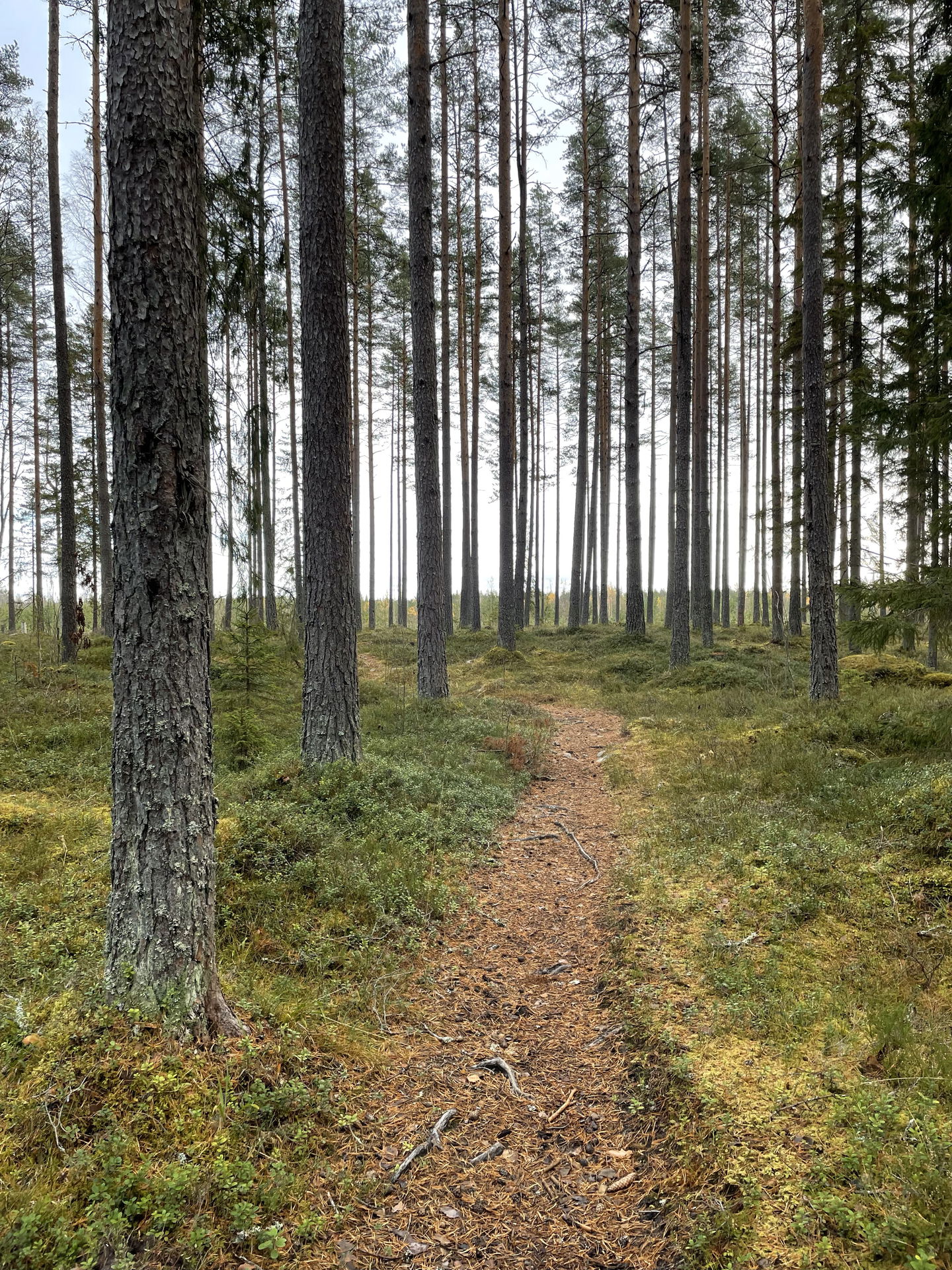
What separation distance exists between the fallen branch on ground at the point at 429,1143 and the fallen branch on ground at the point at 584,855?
9.04 ft

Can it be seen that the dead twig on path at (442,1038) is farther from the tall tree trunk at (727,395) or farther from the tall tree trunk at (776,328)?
the tall tree trunk at (727,395)

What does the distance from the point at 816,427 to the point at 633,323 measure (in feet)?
28.5

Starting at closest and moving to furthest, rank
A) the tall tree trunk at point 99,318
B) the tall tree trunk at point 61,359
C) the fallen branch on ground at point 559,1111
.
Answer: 1. the fallen branch on ground at point 559,1111
2. the tall tree trunk at point 61,359
3. the tall tree trunk at point 99,318

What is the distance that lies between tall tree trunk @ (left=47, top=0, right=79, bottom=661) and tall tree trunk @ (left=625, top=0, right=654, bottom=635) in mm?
11974

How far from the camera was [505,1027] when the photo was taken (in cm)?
399

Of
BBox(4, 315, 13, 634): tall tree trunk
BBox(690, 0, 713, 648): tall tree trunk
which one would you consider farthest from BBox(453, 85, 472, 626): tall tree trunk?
BBox(4, 315, 13, 634): tall tree trunk

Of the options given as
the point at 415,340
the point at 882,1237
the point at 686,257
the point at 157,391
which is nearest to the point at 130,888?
the point at 157,391

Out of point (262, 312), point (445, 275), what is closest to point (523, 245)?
point (445, 275)

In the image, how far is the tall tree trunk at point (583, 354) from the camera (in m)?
19.2

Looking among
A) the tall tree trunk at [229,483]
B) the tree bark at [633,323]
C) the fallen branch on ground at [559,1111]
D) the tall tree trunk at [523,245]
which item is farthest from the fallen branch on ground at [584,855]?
the tall tree trunk at [523,245]

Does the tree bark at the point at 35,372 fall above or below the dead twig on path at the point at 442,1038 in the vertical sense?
above

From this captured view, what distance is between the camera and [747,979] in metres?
3.80

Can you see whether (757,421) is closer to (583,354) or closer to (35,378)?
(583,354)

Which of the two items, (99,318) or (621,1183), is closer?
(621,1183)
